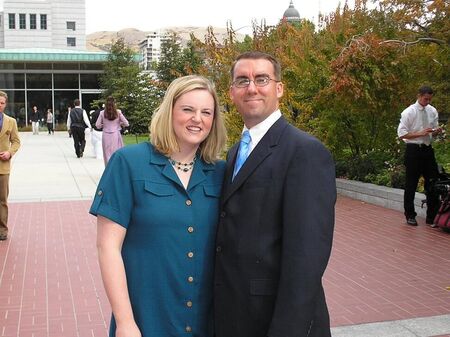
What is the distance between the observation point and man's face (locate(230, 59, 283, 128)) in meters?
2.32

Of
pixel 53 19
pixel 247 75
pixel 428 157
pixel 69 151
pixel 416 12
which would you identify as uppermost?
pixel 53 19

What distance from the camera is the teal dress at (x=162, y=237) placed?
228 centimetres

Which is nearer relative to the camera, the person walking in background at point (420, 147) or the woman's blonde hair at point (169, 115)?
the woman's blonde hair at point (169, 115)

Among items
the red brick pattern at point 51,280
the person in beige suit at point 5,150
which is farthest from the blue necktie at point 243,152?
the person in beige suit at point 5,150

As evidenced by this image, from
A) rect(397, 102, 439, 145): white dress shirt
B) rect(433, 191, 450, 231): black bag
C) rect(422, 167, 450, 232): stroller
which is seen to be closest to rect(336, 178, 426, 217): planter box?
rect(422, 167, 450, 232): stroller

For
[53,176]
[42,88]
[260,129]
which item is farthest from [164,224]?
[42,88]

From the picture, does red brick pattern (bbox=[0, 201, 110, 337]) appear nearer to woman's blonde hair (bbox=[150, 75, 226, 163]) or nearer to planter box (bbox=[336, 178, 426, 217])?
woman's blonde hair (bbox=[150, 75, 226, 163])

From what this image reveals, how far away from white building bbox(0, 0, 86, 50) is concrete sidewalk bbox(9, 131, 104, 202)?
65.7 metres

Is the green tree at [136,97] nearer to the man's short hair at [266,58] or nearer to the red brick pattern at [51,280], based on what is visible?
the red brick pattern at [51,280]

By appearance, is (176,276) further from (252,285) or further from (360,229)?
(360,229)

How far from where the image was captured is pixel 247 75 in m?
2.33

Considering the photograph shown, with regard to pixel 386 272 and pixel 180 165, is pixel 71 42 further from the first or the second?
pixel 180 165

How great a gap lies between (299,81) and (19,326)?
10068mm

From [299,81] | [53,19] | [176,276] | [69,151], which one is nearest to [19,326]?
[176,276]
